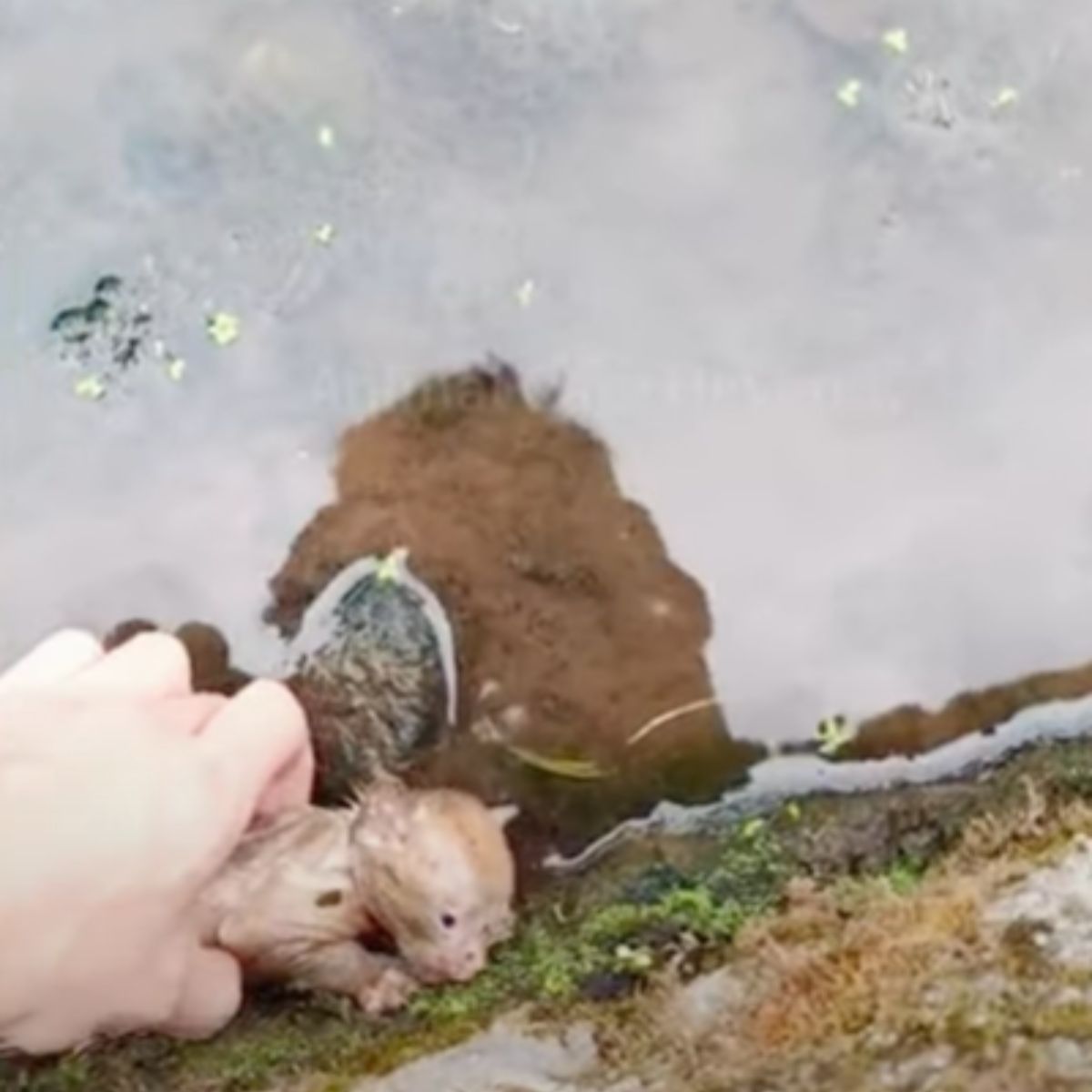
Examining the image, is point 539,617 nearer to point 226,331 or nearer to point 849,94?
point 226,331

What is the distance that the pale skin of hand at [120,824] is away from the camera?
147 inches

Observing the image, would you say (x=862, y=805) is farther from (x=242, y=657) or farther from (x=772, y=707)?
(x=242, y=657)

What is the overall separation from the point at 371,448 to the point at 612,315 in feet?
1.84

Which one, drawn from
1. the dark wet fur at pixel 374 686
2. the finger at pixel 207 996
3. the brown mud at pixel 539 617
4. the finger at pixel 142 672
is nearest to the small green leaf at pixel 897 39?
the brown mud at pixel 539 617

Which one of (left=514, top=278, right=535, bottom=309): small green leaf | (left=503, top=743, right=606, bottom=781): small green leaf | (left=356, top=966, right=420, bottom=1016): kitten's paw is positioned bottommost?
(left=356, top=966, right=420, bottom=1016): kitten's paw

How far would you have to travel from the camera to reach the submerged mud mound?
455 cm

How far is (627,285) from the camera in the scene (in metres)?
4.63

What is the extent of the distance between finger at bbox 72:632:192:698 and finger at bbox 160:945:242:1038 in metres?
0.49

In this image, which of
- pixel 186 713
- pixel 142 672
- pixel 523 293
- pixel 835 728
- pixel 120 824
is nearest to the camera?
pixel 120 824

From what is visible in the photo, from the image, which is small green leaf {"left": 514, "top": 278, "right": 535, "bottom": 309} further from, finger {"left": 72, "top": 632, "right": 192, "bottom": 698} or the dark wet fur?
finger {"left": 72, "top": 632, "right": 192, "bottom": 698}

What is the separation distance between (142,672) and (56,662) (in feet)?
0.58

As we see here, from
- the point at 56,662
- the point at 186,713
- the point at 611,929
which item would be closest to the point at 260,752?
the point at 186,713

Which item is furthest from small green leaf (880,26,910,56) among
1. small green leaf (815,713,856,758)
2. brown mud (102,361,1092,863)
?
small green leaf (815,713,856,758)

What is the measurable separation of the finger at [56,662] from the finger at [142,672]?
34mm
